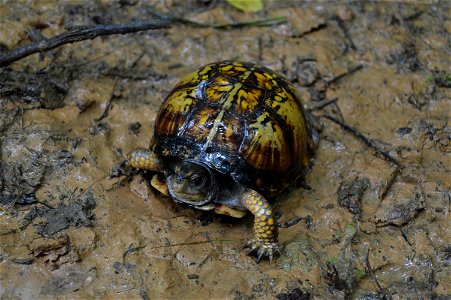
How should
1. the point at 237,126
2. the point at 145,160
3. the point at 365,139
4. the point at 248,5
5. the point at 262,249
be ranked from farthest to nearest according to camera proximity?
the point at 248,5 < the point at 365,139 < the point at 145,160 < the point at 237,126 < the point at 262,249

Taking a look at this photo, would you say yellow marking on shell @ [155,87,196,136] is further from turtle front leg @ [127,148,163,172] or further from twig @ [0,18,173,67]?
twig @ [0,18,173,67]

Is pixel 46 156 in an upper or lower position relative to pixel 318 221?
upper

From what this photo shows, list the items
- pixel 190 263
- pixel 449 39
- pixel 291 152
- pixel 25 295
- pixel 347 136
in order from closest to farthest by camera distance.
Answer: pixel 25 295 → pixel 190 263 → pixel 291 152 → pixel 347 136 → pixel 449 39

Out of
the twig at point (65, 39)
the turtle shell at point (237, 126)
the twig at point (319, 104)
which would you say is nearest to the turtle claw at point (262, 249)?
the turtle shell at point (237, 126)

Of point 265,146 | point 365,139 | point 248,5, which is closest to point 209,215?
point 265,146

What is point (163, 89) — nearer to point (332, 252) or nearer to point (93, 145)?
point (93, 145)

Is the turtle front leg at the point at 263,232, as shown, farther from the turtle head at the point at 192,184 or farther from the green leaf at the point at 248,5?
the green leaf at the point at 248,5

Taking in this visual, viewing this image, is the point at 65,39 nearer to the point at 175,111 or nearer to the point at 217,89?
the point at 175,111

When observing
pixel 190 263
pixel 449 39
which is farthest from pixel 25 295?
pixel 449 39
